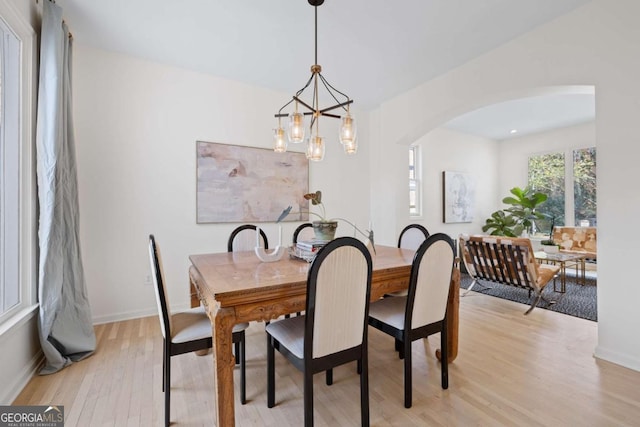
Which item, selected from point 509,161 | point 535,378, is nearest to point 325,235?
point 535,378

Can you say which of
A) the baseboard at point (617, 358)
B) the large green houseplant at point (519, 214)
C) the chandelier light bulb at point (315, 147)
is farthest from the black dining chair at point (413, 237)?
the large green houseplant at point (519, 214)

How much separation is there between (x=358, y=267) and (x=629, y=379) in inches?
84.9

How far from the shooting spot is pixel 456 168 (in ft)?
19.4

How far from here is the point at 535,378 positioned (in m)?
1.97

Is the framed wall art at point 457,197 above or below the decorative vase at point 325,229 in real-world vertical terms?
above

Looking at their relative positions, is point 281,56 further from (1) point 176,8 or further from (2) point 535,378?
(2) point 535,378

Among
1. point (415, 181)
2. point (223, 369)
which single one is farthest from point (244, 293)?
point (415, 181)

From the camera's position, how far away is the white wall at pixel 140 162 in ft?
9.53

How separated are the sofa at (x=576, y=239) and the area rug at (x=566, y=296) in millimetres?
471

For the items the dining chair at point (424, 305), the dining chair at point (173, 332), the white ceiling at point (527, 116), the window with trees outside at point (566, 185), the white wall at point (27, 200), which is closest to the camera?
the dining chair at point (173, 332)

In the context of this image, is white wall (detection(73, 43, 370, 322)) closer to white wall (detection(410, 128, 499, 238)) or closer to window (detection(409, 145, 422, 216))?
window (detection(409, 145, 422, 216))

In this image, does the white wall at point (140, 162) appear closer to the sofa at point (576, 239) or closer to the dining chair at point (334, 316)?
the dining chair at point (334, 316)

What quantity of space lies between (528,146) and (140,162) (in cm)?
710

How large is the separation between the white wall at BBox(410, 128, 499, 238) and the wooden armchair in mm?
1574
